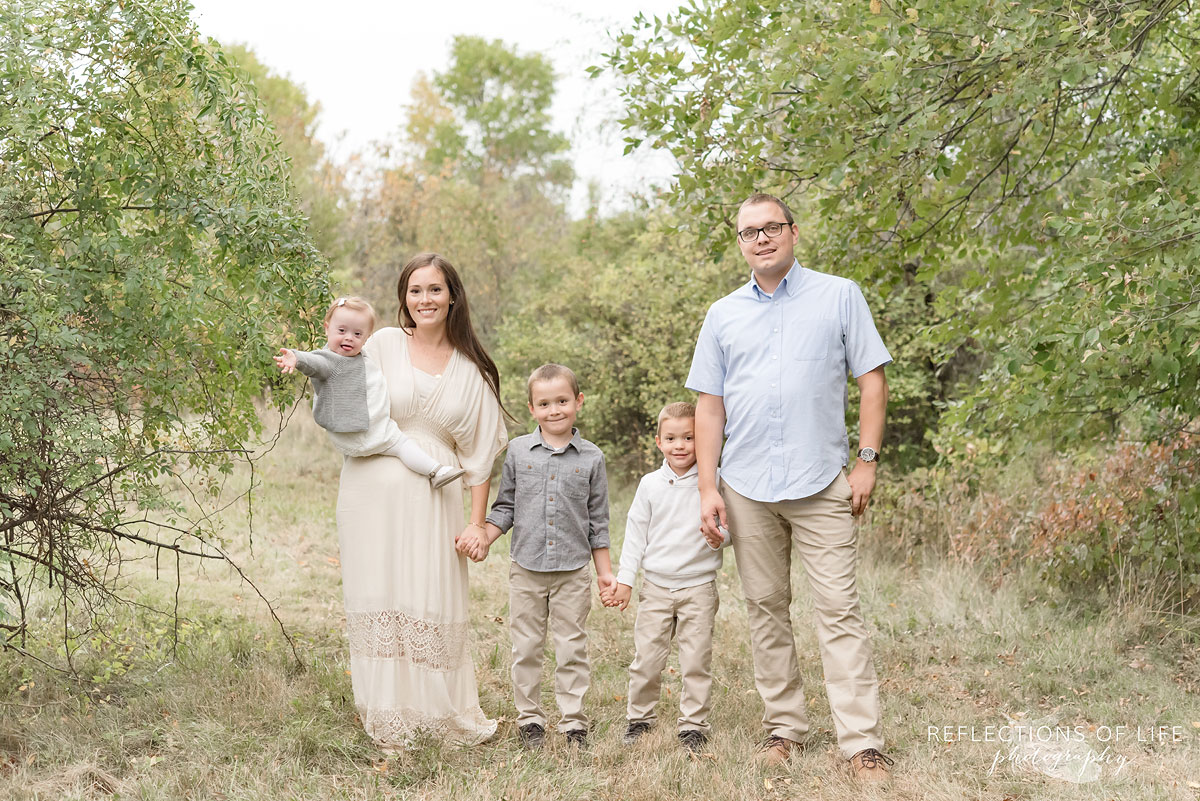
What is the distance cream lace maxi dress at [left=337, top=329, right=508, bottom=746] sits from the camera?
164 inches

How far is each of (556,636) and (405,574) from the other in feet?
2.18

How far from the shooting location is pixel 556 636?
14.2ft

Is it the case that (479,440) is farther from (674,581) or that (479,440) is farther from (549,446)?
(674,581)

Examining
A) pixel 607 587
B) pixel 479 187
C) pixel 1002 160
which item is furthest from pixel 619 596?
pixel 479 187

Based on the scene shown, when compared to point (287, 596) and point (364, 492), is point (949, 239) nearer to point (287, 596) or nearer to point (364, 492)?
point (364, 492)

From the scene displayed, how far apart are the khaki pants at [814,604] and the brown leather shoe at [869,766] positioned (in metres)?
0.03

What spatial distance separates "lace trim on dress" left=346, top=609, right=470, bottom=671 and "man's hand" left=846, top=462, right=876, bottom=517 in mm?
1684

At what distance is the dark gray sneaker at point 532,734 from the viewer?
4270 millimetres

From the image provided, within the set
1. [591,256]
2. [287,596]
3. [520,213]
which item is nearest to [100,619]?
[287,596]

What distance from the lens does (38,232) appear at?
4180 millimetres

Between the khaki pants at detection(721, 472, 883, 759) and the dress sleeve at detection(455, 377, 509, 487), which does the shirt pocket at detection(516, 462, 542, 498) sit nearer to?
the dress sleeve at detection(455, 377, 509, 487)

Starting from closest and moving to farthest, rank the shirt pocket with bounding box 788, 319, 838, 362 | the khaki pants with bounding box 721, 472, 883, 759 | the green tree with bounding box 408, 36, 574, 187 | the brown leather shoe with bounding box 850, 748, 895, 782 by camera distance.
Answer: the brown leather shoe with bounding box 850, 748, 895, 782 < the khaki pants with bounding box 721, 472, 883, 759 < the shirt pocket with bounding box 788, 319, 838, 362 < the green tree with bounding box 408, 36, 574, 187

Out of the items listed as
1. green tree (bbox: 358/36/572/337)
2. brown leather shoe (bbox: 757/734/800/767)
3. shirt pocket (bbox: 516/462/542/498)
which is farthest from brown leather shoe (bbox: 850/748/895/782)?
green tree (bbox: 358/36/572/337)

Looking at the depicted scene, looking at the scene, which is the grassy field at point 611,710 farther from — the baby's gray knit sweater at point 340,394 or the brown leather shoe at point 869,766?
the baby's gray knit sweater at point 340,394
